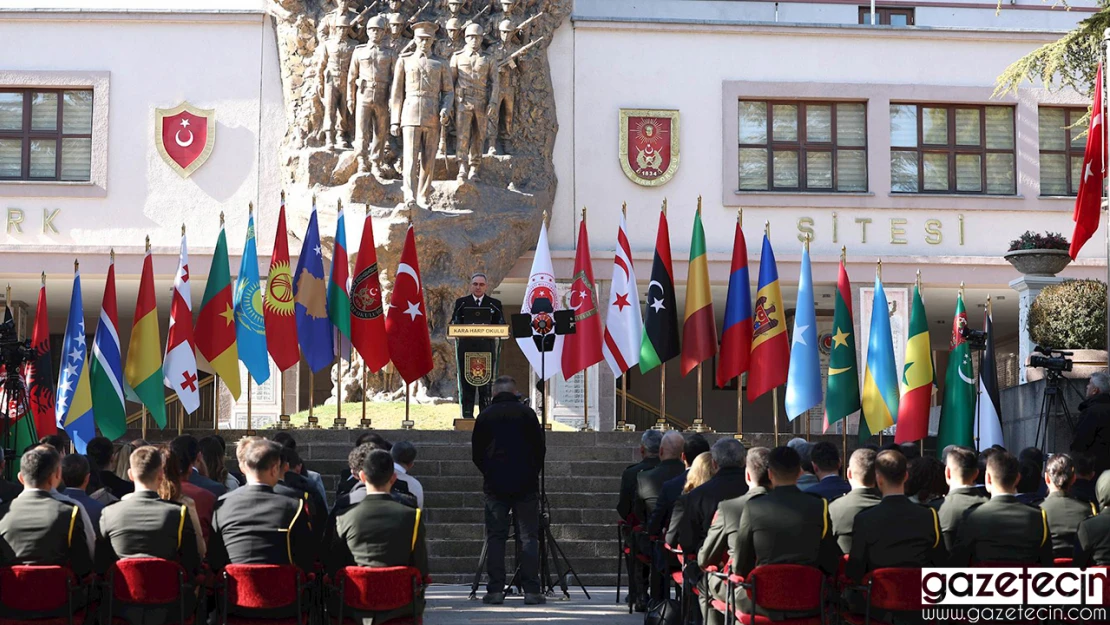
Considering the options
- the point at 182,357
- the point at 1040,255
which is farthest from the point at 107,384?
the point at 1040,255

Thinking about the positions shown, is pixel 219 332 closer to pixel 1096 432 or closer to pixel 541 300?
pixel 541 300

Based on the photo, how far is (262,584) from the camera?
8.11m

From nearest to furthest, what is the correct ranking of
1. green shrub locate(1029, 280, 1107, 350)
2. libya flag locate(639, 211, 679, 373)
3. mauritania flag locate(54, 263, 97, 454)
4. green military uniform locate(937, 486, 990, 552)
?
green military uniform locate(937, 486, 990, 552) < mauritania flag locate(54, 263, 97, 454) < green shrub locate(1029, 280, 1107, 350) < libya flag locate(639, 211, 679, 373)

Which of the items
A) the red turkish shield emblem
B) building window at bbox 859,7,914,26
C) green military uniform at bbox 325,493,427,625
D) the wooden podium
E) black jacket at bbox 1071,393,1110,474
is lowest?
green military uniform at bbox 325,493,427,625

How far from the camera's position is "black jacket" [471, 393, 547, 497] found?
41.1 feet

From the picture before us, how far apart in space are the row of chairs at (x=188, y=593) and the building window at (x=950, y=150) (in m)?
19.2

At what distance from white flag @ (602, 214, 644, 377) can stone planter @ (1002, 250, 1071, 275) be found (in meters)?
4.50

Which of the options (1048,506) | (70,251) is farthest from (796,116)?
(1048,506)

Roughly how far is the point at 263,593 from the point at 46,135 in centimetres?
1880

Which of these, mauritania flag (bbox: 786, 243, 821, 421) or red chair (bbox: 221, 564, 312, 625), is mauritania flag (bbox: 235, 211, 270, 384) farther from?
red chair (bbox: 221, 564, 312, 625)

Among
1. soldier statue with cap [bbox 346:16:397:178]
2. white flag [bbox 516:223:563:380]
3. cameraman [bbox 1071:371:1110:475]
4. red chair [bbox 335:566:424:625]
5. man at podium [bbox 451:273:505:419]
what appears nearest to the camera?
red chair [bbox 335:566:424:625]

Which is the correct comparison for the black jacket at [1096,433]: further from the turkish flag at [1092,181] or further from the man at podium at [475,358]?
the man at podium at [475,358]

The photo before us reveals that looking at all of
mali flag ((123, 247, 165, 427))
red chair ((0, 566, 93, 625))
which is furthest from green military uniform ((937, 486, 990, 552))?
mali flag ((123, 247, 165, 427))

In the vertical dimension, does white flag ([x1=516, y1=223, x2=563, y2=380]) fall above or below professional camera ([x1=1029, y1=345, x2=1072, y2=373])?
above
